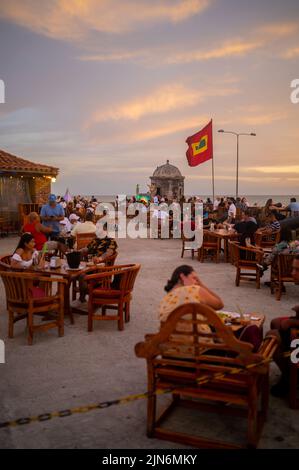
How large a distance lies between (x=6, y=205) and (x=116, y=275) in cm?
1378

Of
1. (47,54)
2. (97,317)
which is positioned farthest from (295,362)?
(47,54)

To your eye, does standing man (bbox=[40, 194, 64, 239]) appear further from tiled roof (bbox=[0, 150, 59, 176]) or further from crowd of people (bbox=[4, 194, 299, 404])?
tiled roof (bbox=[0, 150, 59, 176])

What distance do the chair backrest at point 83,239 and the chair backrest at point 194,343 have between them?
5.67 metres

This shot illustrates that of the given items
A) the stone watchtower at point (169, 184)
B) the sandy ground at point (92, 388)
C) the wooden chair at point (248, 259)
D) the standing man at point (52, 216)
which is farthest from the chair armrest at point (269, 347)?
the stone watchtower at point (169, 184)

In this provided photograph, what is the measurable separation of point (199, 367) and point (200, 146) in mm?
16339

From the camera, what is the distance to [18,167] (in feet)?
58.3

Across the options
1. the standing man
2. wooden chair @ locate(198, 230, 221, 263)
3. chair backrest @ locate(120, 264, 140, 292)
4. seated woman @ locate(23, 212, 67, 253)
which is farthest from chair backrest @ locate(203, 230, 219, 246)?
chair backrest @ locate(120, 264, 140, 292)

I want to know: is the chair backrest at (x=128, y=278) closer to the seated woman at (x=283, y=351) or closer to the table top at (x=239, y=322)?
the table top at (x=239, y=322)

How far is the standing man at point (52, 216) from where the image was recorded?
10.8 m

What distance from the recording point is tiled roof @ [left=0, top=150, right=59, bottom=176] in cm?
1752

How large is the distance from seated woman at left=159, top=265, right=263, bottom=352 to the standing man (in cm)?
765

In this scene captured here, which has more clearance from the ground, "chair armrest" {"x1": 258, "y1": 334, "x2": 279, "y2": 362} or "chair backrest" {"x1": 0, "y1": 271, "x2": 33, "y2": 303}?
"chair backrest" {"x1": 0, "y1": 271, "x2": 33, "y2": 303}

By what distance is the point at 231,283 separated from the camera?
29.0 ft
